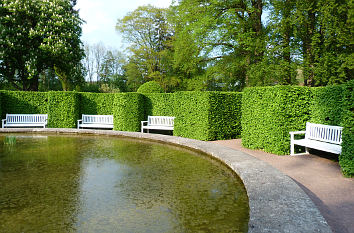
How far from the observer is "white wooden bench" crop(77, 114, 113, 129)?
45.6 ft

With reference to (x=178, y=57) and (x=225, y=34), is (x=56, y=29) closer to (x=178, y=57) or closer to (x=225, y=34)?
(x=178, y=57)

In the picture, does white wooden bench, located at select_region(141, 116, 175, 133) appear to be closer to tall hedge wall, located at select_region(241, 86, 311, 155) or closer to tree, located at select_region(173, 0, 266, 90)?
tall hedge wall, located at select_region(241, 86, 311, 155)

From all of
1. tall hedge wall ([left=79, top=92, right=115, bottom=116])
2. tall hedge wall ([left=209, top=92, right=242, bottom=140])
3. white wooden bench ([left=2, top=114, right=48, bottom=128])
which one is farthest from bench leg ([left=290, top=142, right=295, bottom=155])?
white wooden bench ([left=2, top=114, right=48, bottom=128])

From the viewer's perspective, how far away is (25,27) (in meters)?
22.9

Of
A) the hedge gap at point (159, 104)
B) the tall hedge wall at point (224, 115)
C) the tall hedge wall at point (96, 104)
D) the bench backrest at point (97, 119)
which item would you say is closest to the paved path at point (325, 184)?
the tall hedge wall at point (224, 115)

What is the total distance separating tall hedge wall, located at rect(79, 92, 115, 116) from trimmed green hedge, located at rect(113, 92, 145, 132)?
Result: 71.7 inches

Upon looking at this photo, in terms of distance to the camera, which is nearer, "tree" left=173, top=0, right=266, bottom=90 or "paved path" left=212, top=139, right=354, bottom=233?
"paved path" left=212, top=139, right=354, bottom=233

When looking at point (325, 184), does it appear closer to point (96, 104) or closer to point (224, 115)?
point (224, 115)

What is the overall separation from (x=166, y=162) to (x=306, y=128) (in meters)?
4.51

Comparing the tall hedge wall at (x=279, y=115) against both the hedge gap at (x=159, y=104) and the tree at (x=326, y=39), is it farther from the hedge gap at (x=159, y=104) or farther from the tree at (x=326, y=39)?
the tree at (x=326, y=39)

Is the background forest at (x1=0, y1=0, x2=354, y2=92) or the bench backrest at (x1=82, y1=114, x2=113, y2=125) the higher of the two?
the background forest at (x1=0, y1=0, x2=354, y2=92)

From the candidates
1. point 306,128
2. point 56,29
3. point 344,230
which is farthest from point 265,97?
point 56,29

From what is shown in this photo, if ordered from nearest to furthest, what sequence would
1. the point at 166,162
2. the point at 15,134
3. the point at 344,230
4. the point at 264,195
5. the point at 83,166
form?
the point at 344,230 → the point at 264,195 → the point at 83,166 → the point at 166,162 → the point at 15,134

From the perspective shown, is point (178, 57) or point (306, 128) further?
point (178, 57)
